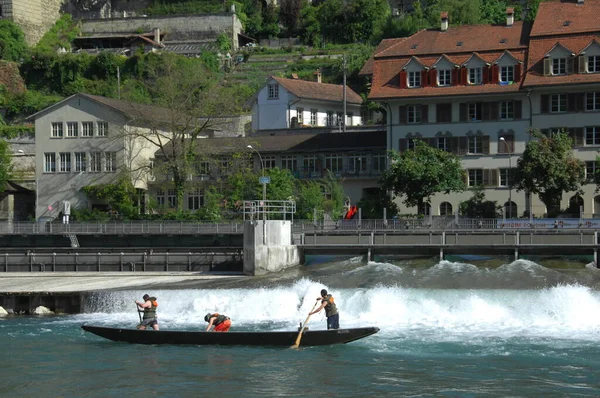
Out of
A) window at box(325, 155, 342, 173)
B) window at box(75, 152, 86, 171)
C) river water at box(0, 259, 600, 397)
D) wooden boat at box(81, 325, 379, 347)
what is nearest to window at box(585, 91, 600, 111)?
window at box(325, 155, 342, 173)

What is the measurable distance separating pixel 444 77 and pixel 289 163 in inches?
582

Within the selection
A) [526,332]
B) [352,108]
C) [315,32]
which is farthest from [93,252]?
[315,32]

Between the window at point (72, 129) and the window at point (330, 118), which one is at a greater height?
the window at point (330, 118)

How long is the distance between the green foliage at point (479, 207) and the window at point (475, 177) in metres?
1.05

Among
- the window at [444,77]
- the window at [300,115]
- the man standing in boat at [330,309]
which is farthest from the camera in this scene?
the window at [300,115]

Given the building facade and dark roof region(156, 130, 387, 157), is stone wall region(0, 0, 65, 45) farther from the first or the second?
the building facade

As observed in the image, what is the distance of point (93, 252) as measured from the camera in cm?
6012

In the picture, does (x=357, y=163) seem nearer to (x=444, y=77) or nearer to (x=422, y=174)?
(x=444, y=77)

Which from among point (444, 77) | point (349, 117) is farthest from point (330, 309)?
point (349, 117)

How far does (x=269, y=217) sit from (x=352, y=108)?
112 feet

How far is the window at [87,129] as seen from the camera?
85812mm

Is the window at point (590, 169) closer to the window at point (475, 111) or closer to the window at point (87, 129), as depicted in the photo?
the window at point (475, 111)

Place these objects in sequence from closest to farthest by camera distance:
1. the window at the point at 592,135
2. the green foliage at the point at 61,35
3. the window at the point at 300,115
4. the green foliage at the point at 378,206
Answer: the window at the point at 592,135
the green foliage at the point at 378,206
the window at the point at 300,115
the green foliage at the point at 61,35

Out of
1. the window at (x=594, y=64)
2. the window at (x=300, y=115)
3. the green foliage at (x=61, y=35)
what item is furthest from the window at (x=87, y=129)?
the green foliage at (x=61, y=35)
